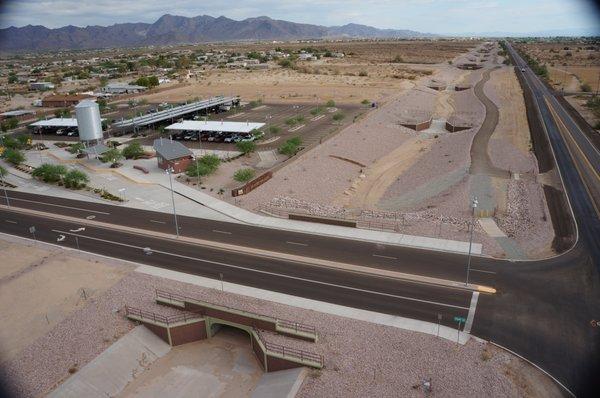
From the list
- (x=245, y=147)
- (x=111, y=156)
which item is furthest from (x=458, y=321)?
(x=111, y=156)

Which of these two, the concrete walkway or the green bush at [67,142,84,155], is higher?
the green bush at [67,142,84,155]

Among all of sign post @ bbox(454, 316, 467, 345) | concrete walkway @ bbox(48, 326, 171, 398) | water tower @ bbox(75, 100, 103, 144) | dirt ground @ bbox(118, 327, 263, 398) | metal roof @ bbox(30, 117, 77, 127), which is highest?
water tower @ bbox(75, 100, 103, 144)

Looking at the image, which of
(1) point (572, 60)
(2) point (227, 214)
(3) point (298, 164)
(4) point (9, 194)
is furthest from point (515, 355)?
(1) point (572, 60)

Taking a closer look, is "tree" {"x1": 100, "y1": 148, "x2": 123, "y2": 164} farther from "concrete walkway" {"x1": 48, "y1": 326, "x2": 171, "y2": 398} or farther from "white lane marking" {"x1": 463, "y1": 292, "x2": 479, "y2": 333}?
"white lane marking" {"x1": 463, "y1": 292, "x2": 479, "y2": 333}

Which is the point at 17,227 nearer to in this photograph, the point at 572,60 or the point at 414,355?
the point at 414,355

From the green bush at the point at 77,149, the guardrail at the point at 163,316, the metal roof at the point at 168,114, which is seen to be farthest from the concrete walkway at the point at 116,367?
the metal roof at the point at 168,114

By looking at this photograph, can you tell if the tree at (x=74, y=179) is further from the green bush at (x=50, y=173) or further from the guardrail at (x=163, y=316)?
the guardrail at (x=163, y=316)

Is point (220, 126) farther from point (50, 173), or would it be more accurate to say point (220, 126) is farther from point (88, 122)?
point (50, 173)

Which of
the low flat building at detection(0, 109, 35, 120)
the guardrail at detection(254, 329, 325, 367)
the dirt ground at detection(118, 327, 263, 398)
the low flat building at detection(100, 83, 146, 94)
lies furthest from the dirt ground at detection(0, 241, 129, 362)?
the low flat building at detection(100, 83, 146, 94)
